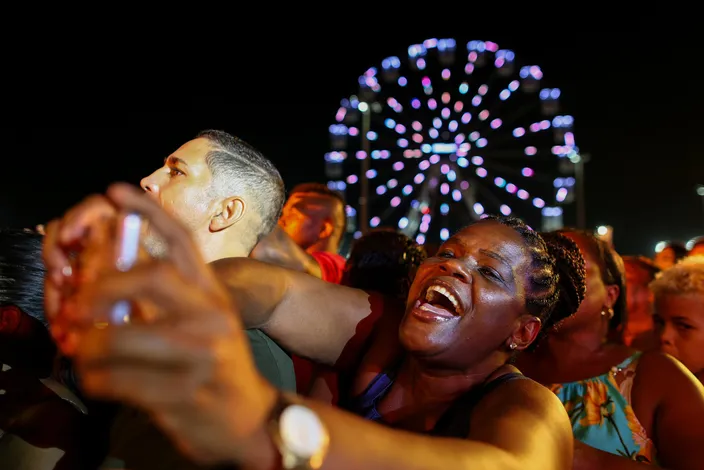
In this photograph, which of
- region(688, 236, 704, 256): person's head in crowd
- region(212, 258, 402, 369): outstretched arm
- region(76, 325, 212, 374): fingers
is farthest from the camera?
region(688, 236, 704, 256): person's head in crowd

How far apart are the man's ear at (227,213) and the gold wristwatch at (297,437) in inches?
45.8

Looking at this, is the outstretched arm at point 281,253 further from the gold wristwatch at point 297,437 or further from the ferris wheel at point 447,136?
the ferris wheel at point 447,136

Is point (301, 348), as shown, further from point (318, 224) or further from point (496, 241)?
point (318, 224)

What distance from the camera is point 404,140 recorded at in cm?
1672

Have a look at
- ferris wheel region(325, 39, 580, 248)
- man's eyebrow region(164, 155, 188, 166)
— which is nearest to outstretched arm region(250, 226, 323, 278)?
man's eyebrow region(164, 155, 188, 166)

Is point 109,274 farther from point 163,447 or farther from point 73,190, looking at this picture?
point 73,190

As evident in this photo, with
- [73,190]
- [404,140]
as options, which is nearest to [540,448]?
[404,140]

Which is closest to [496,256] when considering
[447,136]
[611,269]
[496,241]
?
[496,241]

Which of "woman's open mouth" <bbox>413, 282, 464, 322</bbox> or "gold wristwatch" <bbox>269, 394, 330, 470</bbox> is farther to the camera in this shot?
"woman's open mouth" <bbox>413, 282, 464, 322</bbox>

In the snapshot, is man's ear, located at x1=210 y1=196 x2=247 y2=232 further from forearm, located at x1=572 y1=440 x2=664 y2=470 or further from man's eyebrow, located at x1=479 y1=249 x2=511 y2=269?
forearm, located at x1=572 y1=440 x2=664 y2=470

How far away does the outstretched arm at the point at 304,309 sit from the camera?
173 cm

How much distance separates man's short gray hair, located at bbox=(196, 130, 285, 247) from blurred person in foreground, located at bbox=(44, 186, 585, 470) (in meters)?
0.29

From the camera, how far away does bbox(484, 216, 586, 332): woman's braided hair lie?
6.52ft

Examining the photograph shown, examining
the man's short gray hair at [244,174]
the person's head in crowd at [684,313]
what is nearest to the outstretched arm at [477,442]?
the man's short gray hair at [244,174]
